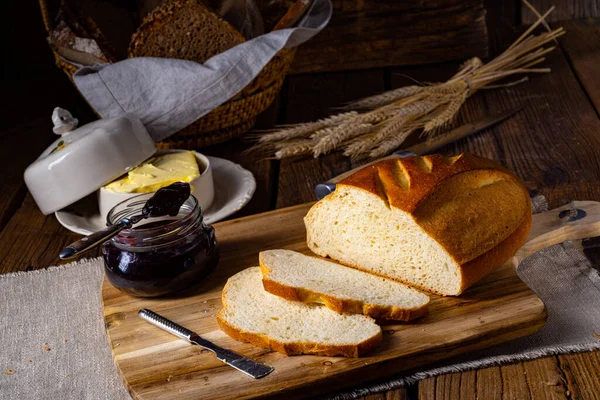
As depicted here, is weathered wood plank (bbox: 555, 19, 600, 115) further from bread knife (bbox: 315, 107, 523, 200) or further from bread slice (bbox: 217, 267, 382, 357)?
bread slice (bbox: 217, 267, 382, 357)

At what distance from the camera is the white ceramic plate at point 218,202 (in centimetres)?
265

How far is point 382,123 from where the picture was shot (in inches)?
125

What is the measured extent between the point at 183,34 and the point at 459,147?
49.1 inches

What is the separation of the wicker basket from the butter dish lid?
533 millimetres

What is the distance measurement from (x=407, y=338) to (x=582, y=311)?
530 millimetres

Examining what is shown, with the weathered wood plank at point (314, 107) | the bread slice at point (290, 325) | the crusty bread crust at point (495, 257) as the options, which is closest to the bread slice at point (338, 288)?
the bread slice at point (290, 325)

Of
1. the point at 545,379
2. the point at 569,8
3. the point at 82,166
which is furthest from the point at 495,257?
the point at 569,8

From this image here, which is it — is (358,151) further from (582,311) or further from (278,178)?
(582,311)

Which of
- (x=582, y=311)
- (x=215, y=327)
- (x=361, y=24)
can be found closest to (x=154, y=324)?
(x=215, y=327)

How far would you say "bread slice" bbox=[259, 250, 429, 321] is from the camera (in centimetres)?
193

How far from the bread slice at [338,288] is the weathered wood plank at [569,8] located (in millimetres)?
3149

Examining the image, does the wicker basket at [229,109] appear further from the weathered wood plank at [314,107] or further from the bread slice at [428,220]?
the bread slice at [428,220]

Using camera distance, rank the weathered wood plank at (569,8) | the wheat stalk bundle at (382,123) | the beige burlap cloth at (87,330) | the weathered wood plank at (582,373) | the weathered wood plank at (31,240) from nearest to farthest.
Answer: the weathered wood plank at (582,373)
the beige burlap cloth at (87,330)
the weathered wood plank at (31,240)
the wheat stalk bundle at (382,123)
the weathered wood plank at (569,8)

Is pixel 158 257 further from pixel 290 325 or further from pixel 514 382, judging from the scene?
pixel 514 382
